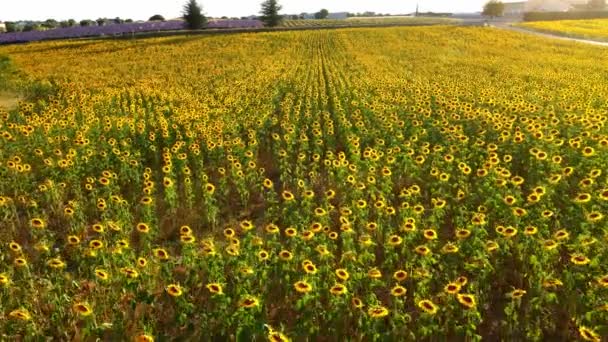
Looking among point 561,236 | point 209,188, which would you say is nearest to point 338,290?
point 561,236

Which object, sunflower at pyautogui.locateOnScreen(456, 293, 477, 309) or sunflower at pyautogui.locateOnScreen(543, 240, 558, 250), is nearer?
sunflower at pyautogui.locateOnScreen(456, 293, 477, 309)

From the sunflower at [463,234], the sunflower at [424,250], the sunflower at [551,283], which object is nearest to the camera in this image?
the sunflower at [551,283]

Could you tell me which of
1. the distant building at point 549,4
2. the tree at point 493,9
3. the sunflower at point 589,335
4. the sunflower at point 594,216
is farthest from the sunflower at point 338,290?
the distant building at point 549,4

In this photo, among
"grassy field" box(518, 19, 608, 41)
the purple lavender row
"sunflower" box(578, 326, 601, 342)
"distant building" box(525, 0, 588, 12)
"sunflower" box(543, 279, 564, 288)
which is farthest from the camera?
"distant building" box(525, 0, 588, 12)

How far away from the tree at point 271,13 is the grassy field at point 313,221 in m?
55.2

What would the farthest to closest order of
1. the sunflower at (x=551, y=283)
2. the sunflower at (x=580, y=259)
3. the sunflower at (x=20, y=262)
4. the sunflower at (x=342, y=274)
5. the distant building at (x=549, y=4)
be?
1. the distant building at (x=549, y=4)
2. the sunflower at (x=20, y=262)
3. the sunflower at (x=342, y=274)
4. the sunflower at (x=580, y=259)
5. the sunflower at (x=551, y=283)

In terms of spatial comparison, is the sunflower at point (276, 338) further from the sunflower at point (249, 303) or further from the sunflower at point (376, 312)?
the sunflower at point (376, 312)

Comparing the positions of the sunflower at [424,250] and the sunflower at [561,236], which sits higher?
the sunflower at [561,236]

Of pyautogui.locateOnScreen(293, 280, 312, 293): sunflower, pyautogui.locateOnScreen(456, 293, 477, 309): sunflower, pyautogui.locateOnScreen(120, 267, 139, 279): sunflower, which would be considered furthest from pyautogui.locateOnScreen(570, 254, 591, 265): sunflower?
pyautogui.locateOnScreen(120, 267, 139, 279): sunflower

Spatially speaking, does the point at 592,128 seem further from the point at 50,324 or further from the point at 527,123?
the point at 50,324

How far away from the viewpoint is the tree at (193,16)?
66.8m

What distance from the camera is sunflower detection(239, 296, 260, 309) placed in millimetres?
4775

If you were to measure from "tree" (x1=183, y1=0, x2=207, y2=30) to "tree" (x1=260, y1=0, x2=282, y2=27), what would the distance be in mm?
9355

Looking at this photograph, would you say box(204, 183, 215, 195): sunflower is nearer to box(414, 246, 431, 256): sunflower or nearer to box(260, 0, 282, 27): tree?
box(414, 246, 431, 256): sunflower
